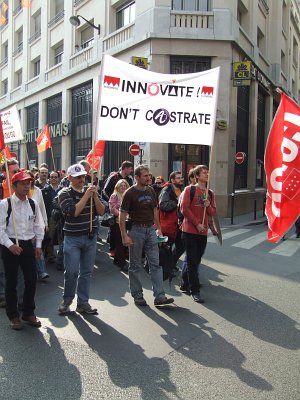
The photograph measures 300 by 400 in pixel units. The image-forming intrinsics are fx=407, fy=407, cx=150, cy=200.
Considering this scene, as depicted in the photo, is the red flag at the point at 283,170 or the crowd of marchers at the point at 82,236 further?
the crowd of marchers at the point at 82,236

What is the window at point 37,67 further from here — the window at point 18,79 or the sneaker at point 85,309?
the sneaker at point 85,309

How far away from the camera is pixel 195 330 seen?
4.52 m

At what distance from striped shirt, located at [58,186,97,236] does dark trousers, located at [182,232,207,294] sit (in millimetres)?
1464

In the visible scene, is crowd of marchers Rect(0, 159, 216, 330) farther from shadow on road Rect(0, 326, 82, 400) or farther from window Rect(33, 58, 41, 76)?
window Rect(33, 58, 41, 76)

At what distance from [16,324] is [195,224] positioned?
255 cm

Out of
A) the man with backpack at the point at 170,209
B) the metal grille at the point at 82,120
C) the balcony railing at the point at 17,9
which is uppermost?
the balcony railing at the point at 17,9

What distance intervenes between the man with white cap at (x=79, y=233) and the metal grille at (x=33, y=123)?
86.3ft

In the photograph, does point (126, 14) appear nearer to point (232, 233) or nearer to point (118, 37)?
point (118, 37)

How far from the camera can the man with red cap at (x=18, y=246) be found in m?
4.56

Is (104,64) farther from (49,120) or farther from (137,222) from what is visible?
(49,120)

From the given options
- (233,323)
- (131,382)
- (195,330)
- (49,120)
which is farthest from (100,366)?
(49,120)

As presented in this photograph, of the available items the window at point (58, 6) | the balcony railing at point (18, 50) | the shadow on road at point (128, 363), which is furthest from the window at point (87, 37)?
the shadow on road at point (128, 363)

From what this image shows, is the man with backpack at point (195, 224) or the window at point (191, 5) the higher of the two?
the window at point (191, 5)

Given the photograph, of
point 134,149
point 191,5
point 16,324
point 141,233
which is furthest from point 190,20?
point 16,324
